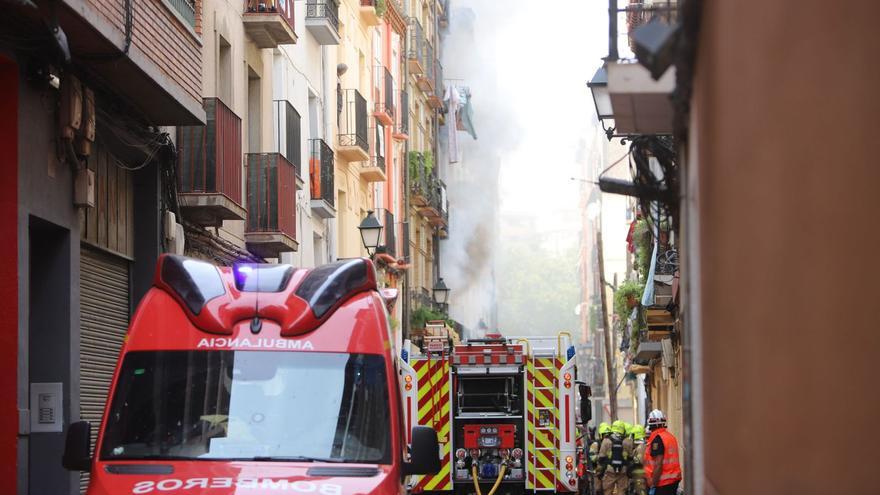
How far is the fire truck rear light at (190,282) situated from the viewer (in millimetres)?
9238

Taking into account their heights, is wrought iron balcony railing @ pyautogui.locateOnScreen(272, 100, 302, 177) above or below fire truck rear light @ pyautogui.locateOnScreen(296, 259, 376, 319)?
above

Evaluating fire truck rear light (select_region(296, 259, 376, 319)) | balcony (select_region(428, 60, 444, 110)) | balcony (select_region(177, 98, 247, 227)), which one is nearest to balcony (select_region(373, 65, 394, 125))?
balcony (select_region(428, 60, 444, 110))

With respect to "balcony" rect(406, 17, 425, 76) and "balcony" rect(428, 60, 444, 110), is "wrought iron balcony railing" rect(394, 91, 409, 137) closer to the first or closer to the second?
"balcony" rect(406, 17, 425, 76)

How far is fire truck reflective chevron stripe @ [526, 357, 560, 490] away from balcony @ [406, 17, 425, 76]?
2852 centimetres

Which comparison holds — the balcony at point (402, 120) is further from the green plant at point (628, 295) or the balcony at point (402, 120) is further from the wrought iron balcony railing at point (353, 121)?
the green plant at point (628, 295)

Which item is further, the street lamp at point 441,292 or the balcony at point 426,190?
the balcony at point 426,190

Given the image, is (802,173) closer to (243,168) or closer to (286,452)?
(286,452)

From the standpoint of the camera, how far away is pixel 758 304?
611 cm

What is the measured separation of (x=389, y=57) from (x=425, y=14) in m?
11.8

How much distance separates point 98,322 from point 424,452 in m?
7.69

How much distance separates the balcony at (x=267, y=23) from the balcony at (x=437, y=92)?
91.5 ft

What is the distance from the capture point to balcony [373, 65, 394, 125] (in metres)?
38.2

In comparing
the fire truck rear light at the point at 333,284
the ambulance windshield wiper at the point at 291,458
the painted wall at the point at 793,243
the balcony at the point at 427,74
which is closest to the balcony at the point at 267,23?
the fire truck rear light at the point at 333,284

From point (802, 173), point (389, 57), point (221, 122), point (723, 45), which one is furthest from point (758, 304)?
point (389, 57)
